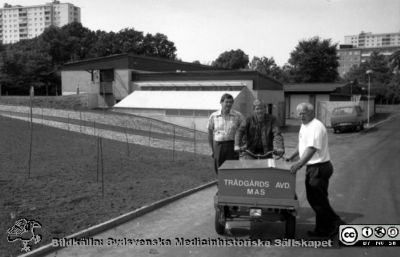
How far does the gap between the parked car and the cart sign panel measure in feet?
82.5

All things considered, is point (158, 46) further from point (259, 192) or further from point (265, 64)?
point (259, 192)

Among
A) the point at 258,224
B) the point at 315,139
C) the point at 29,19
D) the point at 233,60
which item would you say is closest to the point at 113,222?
the point at 258,224

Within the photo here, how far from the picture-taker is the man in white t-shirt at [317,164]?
239 inches

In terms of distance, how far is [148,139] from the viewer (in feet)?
67.3

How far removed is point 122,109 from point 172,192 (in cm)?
2592

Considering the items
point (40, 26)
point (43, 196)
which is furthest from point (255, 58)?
point (40, 26)

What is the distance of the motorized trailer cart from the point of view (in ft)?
19.0

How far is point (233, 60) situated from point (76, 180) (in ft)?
277

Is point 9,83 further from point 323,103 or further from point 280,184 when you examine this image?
point 280,184

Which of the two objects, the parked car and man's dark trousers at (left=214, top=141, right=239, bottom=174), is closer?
man's dark trousers at (left=214, top=141, right=239, bottom=174)

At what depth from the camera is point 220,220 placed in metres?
6.32

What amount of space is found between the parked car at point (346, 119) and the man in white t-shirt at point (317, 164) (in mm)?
24455

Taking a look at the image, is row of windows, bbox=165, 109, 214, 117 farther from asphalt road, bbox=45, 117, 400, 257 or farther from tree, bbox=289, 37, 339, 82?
tree, bbox=289, 37, 339, 82

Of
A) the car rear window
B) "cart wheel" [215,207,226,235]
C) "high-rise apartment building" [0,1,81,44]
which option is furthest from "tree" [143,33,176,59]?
"high-rise apartment building" [0,1,81,44]
